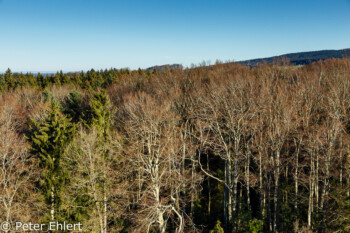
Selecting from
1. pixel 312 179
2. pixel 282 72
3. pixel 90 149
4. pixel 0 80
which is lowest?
pixel 312 179

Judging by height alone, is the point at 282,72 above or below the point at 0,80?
below

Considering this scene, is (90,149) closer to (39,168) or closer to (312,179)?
(39,168)

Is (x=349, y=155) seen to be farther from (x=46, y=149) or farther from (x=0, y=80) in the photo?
(x=0, y=80)

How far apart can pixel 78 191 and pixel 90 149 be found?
4.02 metres

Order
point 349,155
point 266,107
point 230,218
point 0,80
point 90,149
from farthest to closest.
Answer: point 0,80
point 266,107
point 230,218
point 90,149
point 349,155

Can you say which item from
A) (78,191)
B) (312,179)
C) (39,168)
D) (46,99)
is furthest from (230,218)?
(46,99)

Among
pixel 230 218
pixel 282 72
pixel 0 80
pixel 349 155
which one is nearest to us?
pixel 349 155

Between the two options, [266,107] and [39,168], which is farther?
[266,107]

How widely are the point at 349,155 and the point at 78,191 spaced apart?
71.9 ft


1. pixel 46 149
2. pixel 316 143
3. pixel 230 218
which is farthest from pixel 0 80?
pixel 316 143

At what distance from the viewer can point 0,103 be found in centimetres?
3631

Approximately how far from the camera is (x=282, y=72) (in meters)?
35.7

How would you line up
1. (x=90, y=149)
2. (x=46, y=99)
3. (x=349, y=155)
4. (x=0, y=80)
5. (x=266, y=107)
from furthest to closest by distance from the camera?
(x=0, y=80)
(x=46, y=99)
(x=266, y=107)
(x=90, y=149)
(x=349, y=155)

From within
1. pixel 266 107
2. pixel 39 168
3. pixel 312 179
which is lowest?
pixel 312 179
